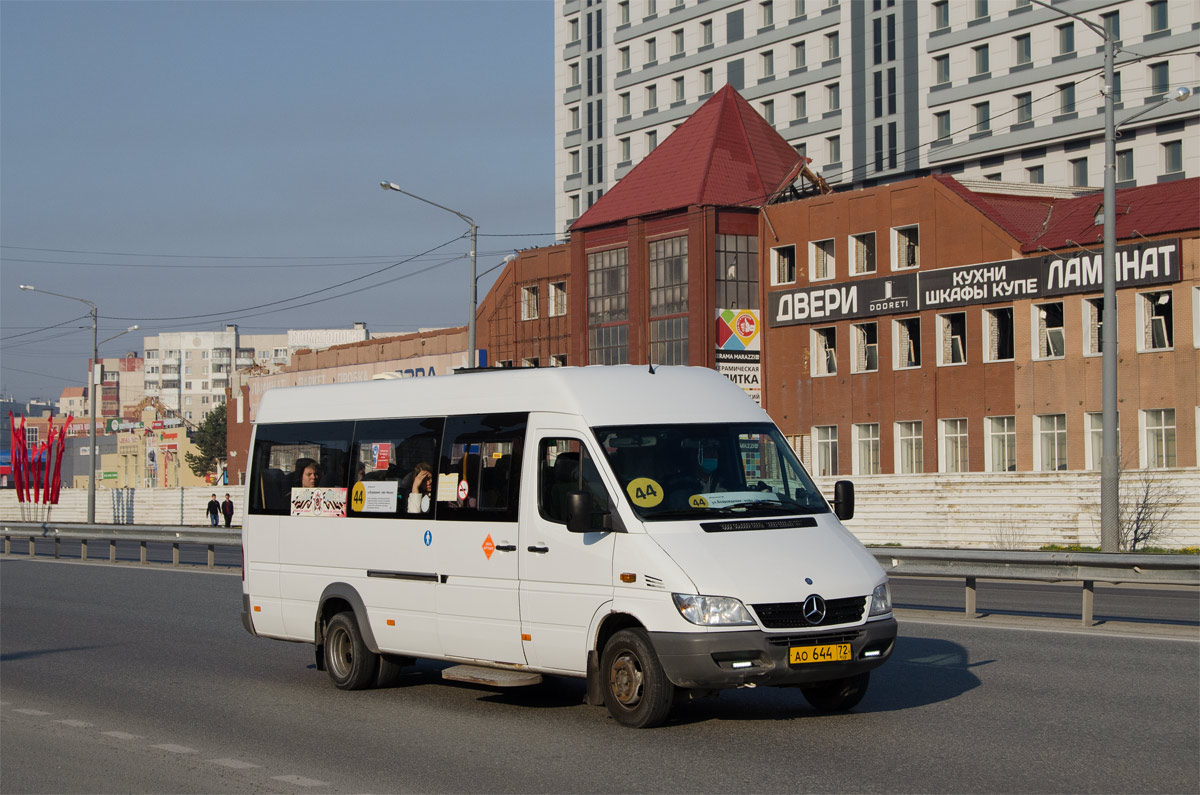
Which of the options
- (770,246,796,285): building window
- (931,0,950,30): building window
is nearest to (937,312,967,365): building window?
(770,246,796,285): building window

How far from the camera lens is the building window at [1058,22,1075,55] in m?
68.6

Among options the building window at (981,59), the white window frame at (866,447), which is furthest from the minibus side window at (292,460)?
the building window at (981,59)

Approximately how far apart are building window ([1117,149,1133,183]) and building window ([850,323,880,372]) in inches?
953

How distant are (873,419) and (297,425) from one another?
38.0 meters

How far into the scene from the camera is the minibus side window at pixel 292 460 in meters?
11.9

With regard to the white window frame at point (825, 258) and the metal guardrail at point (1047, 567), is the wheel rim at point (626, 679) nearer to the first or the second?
the metal guardrail at point (1047, 567)

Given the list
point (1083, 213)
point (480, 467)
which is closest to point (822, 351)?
point (1083, 213)

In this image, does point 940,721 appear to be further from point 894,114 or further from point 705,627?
point 894,114

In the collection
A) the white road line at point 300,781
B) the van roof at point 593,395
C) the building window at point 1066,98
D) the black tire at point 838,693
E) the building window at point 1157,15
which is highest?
the building window at point 1157,15

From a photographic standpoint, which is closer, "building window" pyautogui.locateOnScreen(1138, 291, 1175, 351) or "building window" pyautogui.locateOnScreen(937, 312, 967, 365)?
"building window" pyautogui.locateOnScreen(1138, 291, 1175, 351)

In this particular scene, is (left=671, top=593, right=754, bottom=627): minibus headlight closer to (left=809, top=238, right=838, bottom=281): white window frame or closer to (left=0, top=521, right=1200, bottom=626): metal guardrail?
(left=0, top=521, right=1200, bottom=626): metal guardrail

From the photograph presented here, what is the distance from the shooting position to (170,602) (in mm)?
20312

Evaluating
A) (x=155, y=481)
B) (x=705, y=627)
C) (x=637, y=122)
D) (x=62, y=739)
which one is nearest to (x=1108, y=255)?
(x=705, y=627)

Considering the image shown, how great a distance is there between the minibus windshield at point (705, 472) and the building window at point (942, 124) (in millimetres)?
68630
